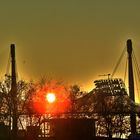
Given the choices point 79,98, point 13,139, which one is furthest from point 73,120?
point 79,98

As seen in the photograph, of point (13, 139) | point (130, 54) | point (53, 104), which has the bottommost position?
point (13, 139)

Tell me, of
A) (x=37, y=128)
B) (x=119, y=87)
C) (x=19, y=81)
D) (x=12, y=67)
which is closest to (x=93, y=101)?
(x=119, y=87)

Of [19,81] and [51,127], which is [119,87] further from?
[51,127]

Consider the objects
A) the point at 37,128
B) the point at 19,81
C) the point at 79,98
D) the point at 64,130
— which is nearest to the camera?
the point at 64,130

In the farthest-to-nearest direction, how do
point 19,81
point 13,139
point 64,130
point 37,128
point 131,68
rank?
point 19,81, point 131,68, point 37,128, point 13,139, point 64,130

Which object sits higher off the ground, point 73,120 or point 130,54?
point 130,54

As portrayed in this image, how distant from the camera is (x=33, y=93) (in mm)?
72188

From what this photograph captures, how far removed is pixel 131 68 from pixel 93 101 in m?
13.3

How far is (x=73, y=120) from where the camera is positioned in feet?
137

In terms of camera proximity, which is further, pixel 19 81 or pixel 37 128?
pixel 19 81

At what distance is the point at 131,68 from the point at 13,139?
2175cm

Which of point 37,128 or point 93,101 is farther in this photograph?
point 93,101

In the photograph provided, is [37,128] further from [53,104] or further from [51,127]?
[53,104]

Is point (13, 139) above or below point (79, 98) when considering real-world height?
below
